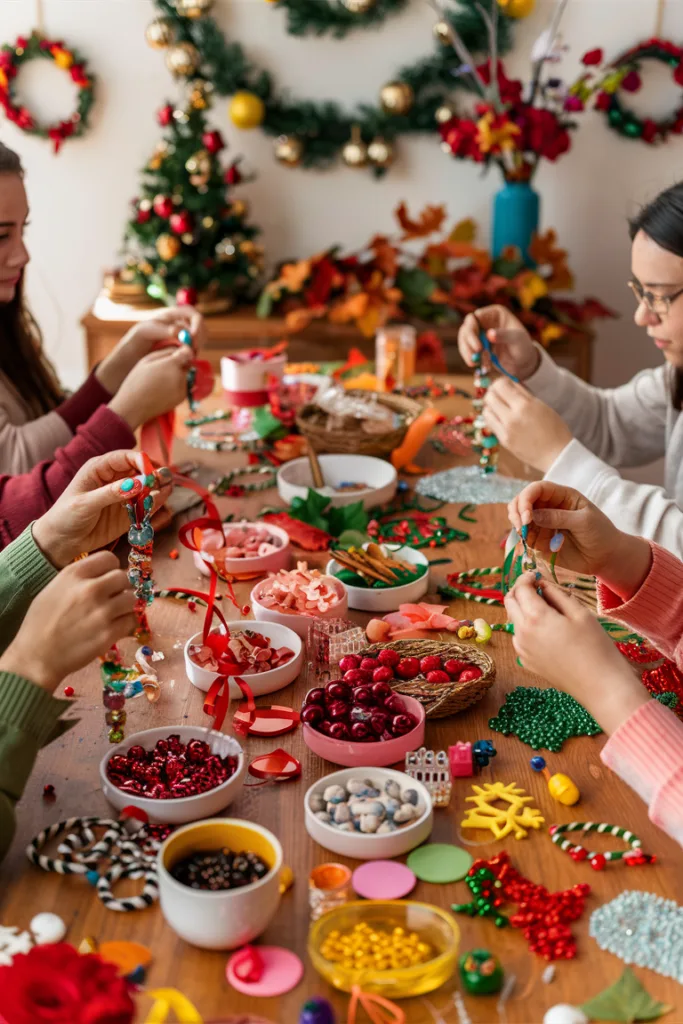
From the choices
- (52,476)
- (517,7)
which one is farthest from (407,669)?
(517,7)

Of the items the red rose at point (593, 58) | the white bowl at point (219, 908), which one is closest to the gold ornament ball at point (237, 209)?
the red rose at point (593, 58)

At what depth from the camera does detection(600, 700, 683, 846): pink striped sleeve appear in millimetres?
948

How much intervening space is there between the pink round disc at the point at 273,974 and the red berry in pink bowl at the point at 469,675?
1.42 ft

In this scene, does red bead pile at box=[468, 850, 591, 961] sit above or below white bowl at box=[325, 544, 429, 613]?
above

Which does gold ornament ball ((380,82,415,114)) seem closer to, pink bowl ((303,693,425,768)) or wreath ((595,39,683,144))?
wreath ((595,39,683,144))

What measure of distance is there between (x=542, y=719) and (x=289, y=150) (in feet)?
9.31

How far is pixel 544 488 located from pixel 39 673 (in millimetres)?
674

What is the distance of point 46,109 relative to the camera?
3.64 metres

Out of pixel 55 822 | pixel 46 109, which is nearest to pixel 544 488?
pixel 55 822

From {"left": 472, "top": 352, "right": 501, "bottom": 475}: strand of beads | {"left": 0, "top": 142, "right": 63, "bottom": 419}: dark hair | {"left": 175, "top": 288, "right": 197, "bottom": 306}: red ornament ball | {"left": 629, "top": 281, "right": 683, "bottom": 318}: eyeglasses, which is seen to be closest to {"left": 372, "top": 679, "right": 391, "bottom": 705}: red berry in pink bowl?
{"left": 472, "top": 352, "right": 501, "bottom": 475}: strand of beads

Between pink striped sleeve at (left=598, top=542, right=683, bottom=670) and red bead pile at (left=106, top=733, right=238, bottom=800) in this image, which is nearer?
red bead pile at (left=106, top=733, right=238, bottom=800)

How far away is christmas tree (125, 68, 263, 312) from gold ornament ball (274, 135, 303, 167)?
20 centimetres

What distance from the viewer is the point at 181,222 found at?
327cm

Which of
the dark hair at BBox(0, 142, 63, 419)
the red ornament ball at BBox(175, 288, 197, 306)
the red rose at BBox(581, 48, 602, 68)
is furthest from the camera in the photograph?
the red ornament ball at BBox(175, 288, 197, 306)
